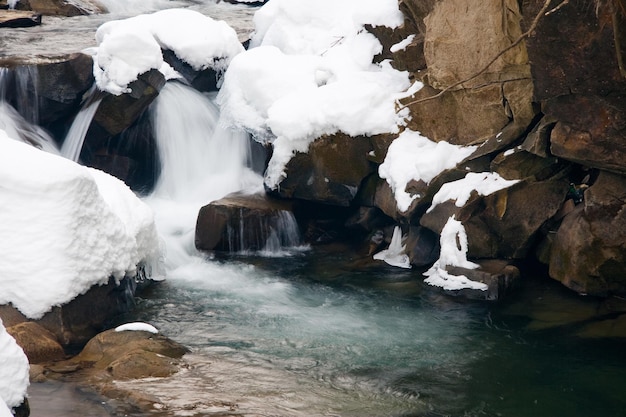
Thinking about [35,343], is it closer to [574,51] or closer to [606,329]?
[606,329]

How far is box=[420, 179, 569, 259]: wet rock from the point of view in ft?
27.2

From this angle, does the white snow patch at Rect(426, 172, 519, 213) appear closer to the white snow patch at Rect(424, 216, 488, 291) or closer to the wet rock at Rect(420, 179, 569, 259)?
the wet rock at Rect(420, 179, 569, 259)

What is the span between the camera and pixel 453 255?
8453 millimetres

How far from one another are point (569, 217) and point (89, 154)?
22.2ft

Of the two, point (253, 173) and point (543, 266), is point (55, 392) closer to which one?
point (543, 266)

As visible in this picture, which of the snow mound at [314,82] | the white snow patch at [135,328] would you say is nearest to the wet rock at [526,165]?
the snow mound at [314,82]

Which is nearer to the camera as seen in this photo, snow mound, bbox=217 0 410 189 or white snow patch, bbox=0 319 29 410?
white snow patch, bbox=0 319 29 410

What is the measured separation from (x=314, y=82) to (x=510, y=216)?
142 inches

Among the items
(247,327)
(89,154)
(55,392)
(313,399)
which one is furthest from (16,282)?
(89,154)

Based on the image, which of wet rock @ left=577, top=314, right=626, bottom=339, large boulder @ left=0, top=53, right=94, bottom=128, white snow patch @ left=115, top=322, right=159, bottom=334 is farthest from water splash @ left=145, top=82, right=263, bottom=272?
wet rock @ left=577, top=314, right=626, bottom=339

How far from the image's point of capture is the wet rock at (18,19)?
14555 millimetres

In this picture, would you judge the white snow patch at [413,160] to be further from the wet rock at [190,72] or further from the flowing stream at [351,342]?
the wet rock at [190,72]

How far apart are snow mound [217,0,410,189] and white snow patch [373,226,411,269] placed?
133cm

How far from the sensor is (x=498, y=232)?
27.5 ft
